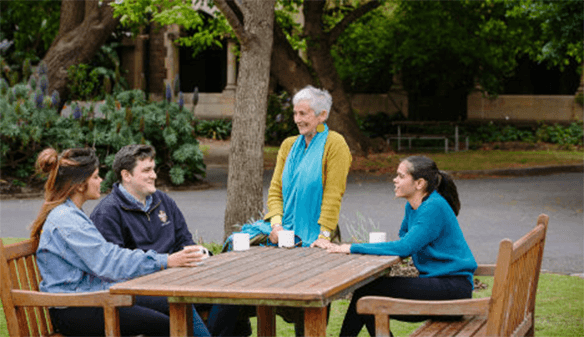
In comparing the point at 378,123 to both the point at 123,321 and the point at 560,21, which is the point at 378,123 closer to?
the point at 560,21

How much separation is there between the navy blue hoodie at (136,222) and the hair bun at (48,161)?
65cm

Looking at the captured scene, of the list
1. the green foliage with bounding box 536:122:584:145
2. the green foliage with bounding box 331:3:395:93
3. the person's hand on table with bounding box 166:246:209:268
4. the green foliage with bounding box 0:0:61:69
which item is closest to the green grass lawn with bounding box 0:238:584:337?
the person's hand on table with bounding box 166:246:209:268

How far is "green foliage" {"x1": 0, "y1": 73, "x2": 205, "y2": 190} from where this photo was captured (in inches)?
661

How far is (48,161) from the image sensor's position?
4.39 meters

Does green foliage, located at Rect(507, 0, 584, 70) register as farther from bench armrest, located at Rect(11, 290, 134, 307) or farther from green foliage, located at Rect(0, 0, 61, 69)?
green foliage, located at Rect(0, 0, 61, 69)

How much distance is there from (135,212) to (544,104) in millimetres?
27528

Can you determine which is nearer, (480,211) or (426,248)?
(426,248)

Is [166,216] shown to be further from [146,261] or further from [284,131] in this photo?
[284,131]

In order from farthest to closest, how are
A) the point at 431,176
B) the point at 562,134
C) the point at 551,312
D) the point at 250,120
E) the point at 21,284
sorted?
the point at 562,134
the point at 250,120
the point at 551,312
the point at 431,176
the point at 21,284

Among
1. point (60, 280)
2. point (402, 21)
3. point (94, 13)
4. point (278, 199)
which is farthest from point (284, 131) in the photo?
point (60, 280)

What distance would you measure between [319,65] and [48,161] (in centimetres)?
1858

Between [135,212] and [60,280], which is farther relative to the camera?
[135,212]

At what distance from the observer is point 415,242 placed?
195 inches

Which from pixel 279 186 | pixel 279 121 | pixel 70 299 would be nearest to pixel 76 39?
pixel 279 121
